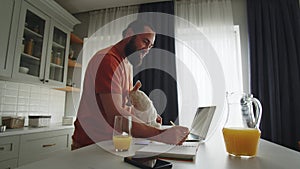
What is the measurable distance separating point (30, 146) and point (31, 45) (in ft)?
3.39

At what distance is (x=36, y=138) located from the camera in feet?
5.87

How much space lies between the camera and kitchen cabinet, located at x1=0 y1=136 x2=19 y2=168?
1.49m

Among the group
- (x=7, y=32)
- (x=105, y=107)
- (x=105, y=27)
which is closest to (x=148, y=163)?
(x=105, y=107)

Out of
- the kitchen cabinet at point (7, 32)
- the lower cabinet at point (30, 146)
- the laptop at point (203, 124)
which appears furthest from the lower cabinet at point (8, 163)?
the laptop at point (203, 124)

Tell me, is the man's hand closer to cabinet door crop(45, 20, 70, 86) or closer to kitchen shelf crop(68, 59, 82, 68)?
cabinet door crop(45, 20, 70, 86)

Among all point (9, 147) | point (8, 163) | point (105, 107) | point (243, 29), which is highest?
Answer: point (243, 29)

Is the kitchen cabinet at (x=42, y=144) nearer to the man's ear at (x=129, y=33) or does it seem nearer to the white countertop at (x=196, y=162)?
the man's ear at (x=129, y=33)

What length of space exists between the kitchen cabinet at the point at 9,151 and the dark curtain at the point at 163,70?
4.50 feet

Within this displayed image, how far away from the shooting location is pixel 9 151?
Result: 5.05 feet

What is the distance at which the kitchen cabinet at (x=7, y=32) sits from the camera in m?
1.64

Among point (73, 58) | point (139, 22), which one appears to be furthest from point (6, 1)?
point (139, 22)

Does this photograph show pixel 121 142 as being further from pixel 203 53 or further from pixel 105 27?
pixel 105 27

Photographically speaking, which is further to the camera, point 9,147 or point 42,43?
point 42,43

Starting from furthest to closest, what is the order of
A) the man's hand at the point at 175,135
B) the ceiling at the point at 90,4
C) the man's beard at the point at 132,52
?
the ceiling at the point at 90,4 → the man's beard at the point at 132,52 → the man's hand at the point at 175,135
